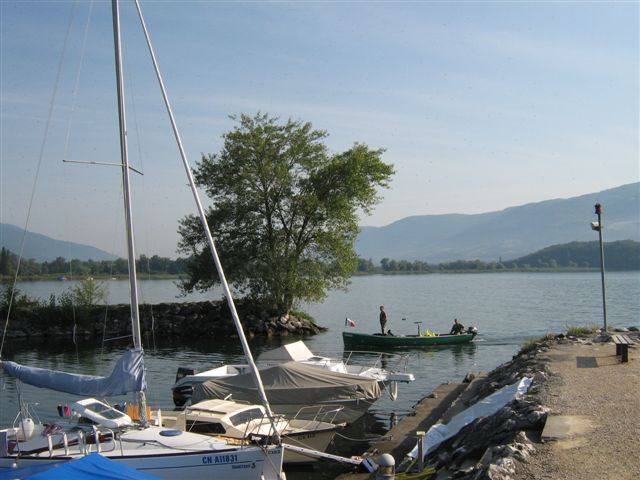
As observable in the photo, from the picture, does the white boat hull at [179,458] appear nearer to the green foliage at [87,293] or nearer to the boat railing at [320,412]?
the boat railing at [320,412]

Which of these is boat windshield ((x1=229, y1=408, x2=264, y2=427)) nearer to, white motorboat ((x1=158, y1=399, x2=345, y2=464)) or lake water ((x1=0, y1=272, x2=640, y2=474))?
white motorboat ((x1=158, y1=399, x2=345, y2=464))

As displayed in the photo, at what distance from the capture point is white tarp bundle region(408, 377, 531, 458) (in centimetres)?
1809

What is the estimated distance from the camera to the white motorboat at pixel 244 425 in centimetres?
1944

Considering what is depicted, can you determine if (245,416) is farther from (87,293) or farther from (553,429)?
(87,293)

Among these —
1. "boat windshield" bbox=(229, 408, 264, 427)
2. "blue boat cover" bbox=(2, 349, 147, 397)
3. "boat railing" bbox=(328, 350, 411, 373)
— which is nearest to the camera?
"blue boat cover" bbox=(2, 349, 147, 397)

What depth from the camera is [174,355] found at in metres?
45.9

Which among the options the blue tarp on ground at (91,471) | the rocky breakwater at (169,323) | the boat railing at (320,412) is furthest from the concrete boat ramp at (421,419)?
the rocky breakwater at (169,323)

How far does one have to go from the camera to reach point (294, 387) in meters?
25.0

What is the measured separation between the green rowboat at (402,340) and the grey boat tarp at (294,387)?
20.5m

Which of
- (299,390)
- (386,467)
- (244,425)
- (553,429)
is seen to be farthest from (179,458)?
(299,390)

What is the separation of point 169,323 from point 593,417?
48.4 metres

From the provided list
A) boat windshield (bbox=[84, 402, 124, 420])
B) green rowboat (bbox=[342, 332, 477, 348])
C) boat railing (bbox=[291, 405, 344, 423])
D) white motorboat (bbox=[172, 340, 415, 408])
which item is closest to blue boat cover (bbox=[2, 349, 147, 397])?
boat windshield (bbox=[84, 402, 124, 420])

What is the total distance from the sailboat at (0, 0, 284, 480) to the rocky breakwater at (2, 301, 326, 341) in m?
37.4

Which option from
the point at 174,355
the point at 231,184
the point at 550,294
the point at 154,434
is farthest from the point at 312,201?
the point at 550,294
